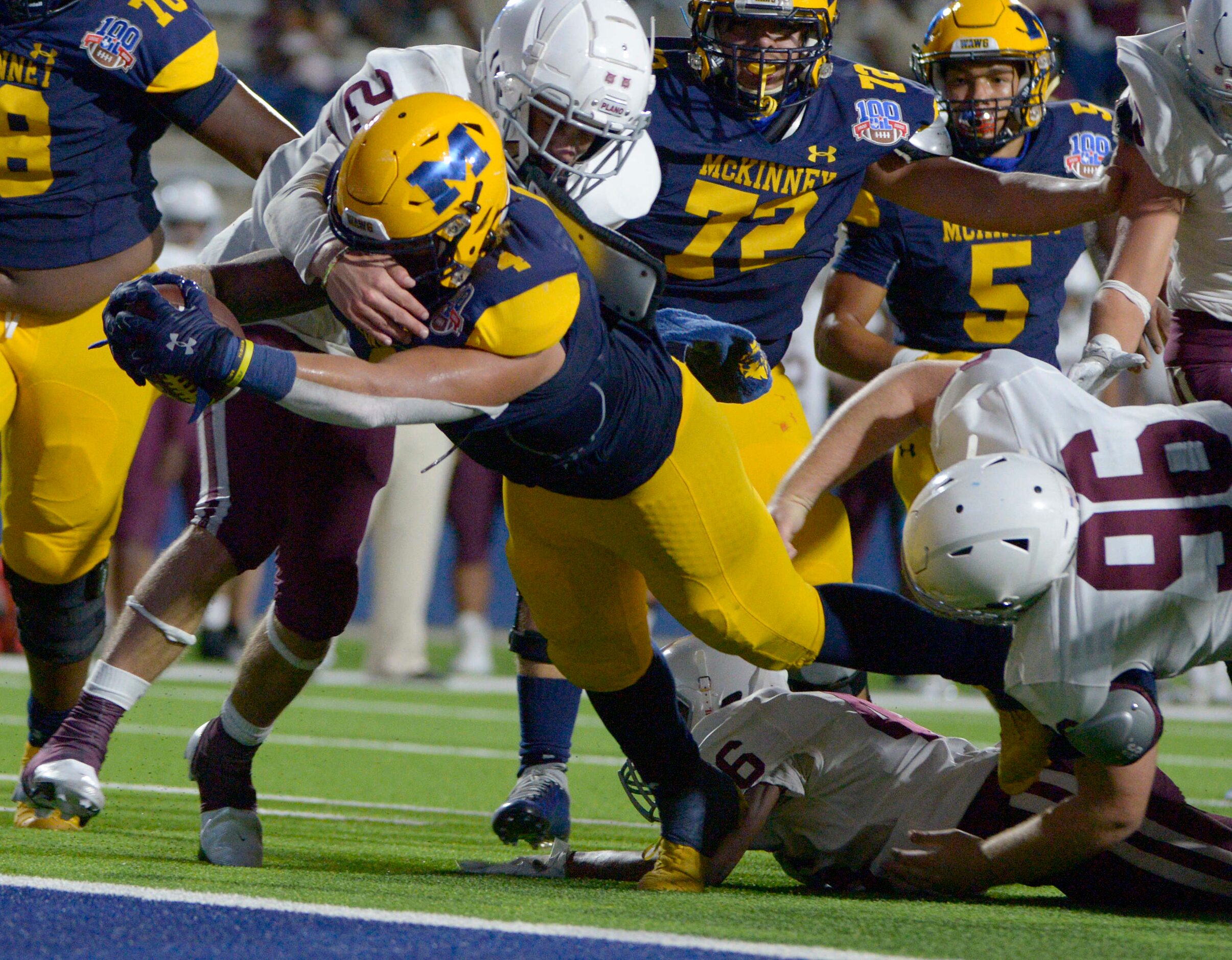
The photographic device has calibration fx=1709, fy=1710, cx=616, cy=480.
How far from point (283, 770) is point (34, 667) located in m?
1.16

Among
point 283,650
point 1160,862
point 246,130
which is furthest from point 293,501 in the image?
point 1160,862

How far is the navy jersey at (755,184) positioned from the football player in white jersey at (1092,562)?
1.16 metres

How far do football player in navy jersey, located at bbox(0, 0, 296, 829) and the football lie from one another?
101 centimetres

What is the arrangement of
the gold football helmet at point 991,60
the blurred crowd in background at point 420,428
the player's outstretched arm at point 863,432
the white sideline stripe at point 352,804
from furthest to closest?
the blurred crowd in background at point 420,428, the gold football helmet at point 991,60, the white sideline stripe at point 352,804, the player's outstretched arm at point 863,432

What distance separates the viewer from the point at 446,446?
6.91 m

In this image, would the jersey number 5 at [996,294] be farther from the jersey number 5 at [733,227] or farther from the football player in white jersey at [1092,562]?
the football player in white jersey at [1092,562]

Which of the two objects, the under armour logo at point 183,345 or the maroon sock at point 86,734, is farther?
the maroon sock at point 86,734

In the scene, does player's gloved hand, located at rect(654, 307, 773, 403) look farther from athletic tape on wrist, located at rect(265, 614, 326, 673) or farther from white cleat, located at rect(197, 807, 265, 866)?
white cleat, located at rect(197, 807, 265, 866)

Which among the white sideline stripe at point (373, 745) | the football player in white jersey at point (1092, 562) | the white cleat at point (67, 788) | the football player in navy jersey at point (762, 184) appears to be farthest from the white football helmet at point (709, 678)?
the white sideline stripe at point (373, 745)

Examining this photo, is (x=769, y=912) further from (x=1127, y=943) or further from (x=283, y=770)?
(x=283, y=770)

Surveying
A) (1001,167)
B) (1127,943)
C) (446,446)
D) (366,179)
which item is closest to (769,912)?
(1127,943)

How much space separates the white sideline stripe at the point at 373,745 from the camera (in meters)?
4.95

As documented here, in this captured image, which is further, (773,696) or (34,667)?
(34,667)

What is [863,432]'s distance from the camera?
315 cm
